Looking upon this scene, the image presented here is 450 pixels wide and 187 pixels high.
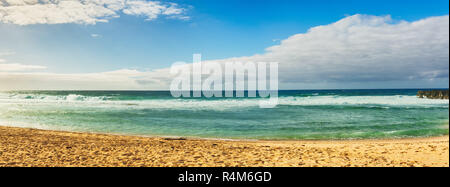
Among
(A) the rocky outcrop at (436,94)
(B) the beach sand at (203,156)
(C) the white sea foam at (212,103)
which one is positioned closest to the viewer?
(B) the beach sand at (203,156)

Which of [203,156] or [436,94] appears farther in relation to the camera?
[436,94]

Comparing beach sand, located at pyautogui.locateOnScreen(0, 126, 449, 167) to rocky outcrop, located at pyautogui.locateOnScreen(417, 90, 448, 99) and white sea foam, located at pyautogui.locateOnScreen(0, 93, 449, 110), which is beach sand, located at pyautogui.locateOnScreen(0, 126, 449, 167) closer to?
white sea foam, located at pyautogui.locateOnScreen(0, 93, 449, 110)

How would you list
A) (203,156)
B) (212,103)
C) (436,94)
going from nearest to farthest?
(203,156) < (212,103) < (436,94)

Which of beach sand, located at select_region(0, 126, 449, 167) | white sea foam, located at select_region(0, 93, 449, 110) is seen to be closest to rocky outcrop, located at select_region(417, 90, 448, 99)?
white sea foam, located at select_region(0, 93, 449, 110)

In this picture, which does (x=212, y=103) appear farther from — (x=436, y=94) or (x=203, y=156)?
(x=436, y=94)

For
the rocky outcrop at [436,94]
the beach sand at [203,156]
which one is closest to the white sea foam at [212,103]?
the rocky outcrop at [436,94]

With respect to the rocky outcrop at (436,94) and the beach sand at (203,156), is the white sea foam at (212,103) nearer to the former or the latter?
the rocky outcrop at (436,94)

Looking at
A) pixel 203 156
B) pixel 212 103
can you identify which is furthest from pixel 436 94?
pixel 203 156

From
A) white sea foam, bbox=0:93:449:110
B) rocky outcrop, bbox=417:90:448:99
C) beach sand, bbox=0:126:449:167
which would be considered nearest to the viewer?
beach sand, bbox=0:126:449:167

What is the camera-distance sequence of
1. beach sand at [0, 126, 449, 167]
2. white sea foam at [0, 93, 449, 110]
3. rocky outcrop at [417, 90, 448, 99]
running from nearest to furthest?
beach sand at [0, 126, 449, 167]
white sea foam at [0, 93, 449, 110]
rocky outcrop at [417, 90, 448, 99]
